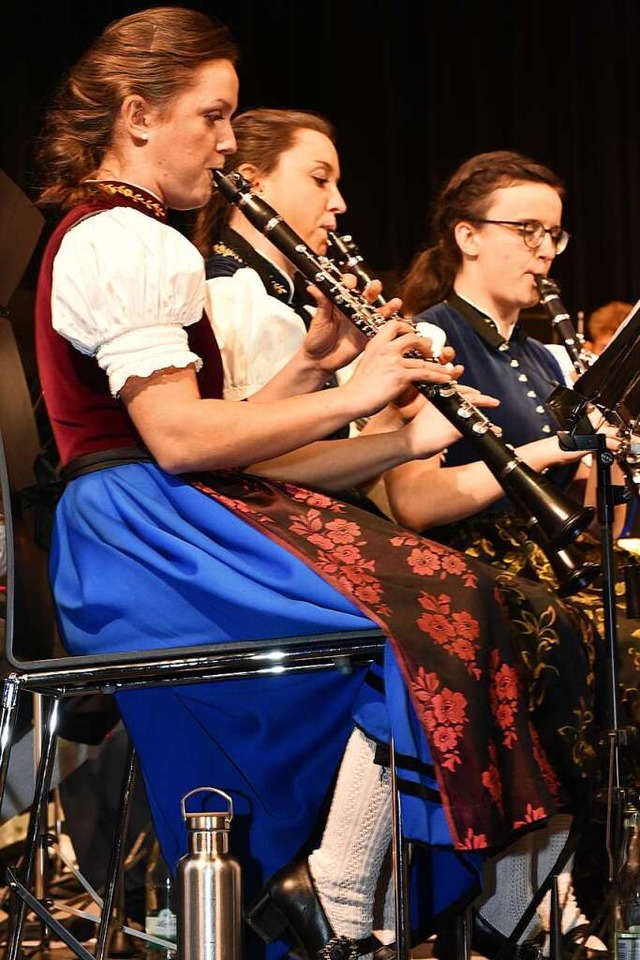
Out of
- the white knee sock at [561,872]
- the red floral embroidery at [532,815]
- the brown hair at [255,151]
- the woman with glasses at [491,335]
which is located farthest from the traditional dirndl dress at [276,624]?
the brown hair at [255,151]

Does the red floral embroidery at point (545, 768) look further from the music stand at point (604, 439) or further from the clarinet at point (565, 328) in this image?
the clarinet at point (565, 328)

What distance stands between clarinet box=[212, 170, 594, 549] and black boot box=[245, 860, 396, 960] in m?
0.54

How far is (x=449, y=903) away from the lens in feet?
5.91

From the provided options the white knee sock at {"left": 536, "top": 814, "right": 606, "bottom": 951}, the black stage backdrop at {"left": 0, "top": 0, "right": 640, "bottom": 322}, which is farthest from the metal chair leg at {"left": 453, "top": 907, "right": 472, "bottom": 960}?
the black stage backdrop at {"left": 0, "top": 0, "right": 640, "bottom": 322}

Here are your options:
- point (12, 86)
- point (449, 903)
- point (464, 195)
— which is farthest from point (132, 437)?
point (12, 86)

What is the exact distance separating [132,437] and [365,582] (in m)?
0.40

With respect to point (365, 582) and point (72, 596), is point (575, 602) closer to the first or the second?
point (365, 582)

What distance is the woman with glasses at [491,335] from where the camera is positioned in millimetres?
2297

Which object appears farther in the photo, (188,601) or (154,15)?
(154,15)

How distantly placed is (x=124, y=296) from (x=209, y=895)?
2.46 feet

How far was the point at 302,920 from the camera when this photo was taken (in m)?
1.67

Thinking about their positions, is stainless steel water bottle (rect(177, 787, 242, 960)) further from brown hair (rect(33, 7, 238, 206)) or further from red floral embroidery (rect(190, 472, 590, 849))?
brown hair (rect(33, 7, 238, 206))

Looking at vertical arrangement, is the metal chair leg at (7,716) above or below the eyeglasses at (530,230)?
below

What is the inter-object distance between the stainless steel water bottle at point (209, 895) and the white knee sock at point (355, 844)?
0.11 metres
